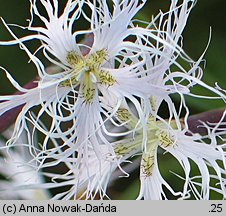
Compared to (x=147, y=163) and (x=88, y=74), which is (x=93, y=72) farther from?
(x=147, y=163)

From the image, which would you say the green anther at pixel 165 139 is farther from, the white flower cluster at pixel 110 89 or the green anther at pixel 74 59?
the green anther at pixel 74 59

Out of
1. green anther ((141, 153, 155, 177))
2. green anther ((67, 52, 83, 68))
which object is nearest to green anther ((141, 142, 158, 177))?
green anther ((141, 153, 155, 177))

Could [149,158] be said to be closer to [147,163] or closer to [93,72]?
[147,163]

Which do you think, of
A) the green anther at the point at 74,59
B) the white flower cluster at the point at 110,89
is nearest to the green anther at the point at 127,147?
the white flower cluster at the point at 110,89

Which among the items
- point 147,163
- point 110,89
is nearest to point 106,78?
point 110,89

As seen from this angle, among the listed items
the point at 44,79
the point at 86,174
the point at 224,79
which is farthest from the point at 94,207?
the point at 224,79

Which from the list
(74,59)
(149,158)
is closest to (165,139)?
(149,158)

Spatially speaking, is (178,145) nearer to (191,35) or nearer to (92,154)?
(92,154)

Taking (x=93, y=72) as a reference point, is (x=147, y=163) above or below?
below
